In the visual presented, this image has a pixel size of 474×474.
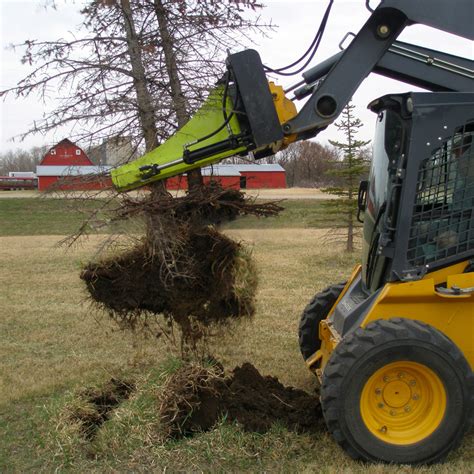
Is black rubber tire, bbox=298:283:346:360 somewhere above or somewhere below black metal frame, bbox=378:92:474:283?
below

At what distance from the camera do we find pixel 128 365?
5934 mm

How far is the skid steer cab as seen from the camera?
144 inches

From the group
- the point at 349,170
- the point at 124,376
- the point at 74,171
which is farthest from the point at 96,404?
the point at 349,170

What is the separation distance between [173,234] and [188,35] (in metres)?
1.96

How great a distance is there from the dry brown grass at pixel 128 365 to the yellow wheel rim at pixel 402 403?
24 cm

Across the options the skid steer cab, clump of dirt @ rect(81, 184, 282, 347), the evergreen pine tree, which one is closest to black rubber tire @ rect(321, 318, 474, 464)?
the skid steer cab

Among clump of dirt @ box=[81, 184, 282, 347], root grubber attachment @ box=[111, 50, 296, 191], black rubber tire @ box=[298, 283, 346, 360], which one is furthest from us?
black rubber tire @ box=[298, 283, 346, 360]

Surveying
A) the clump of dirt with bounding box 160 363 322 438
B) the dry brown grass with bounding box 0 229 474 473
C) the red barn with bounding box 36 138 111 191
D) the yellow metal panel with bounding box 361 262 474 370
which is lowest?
the dry brown grass with bounding box 0 229 474 473

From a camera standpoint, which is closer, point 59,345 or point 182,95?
point 182,95

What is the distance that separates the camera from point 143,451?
395cm

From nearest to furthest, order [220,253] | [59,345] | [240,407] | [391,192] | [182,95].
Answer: [391,192] < [240,407] < [220,253] < [182,95] < [59,345]

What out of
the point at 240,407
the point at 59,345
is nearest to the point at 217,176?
the point at 240,407

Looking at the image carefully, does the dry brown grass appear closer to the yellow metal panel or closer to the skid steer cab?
the skid steer cab

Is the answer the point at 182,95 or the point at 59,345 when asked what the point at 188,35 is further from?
the point at 59,345
